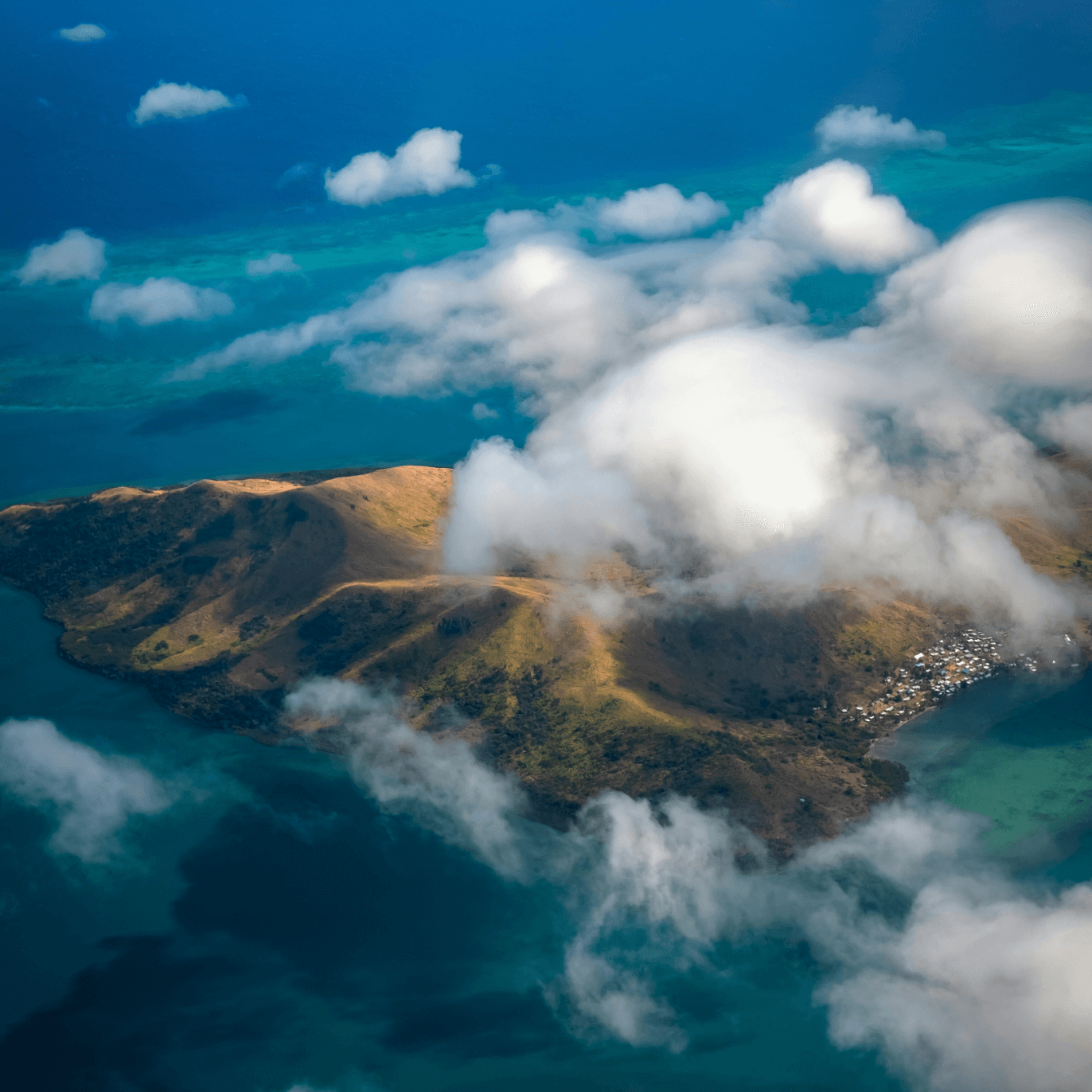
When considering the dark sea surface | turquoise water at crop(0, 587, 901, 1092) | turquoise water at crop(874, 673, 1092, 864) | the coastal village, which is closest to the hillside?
the coastal village

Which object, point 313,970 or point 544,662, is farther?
point 544,662

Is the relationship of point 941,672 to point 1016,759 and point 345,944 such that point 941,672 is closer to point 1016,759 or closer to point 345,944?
point 1016,759

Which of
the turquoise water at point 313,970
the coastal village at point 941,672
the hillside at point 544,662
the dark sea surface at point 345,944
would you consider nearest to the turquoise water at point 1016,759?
the dark sea surface at point 345,944

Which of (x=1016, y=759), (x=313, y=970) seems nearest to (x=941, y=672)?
(x=1016, y=759)

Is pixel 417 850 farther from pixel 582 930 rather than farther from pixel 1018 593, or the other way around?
pixel 1018 593

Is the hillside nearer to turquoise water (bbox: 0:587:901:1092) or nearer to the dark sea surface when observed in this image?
the dark sea surface

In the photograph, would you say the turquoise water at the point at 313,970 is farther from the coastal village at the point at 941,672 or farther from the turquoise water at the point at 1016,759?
the coastal village at the point at 941,672

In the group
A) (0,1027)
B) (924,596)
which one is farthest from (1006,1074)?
(0,1027)
